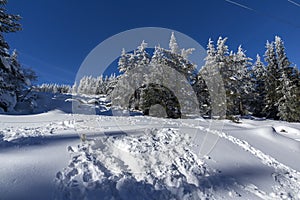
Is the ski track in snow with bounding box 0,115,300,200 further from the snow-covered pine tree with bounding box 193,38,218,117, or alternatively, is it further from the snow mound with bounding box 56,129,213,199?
the snow-covered pine tree with bounding box 193,38,218,117

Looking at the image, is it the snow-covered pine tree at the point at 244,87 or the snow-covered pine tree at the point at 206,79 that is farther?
the snow-covered pine tree at the point at 244,87

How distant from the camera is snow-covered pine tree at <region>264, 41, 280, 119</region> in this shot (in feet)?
77.5

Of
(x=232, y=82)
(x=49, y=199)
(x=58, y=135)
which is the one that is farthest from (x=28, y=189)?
(x=232, y=82)

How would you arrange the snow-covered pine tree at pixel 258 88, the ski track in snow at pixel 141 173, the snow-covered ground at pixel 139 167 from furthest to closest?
the snow-covered pine tree at pixel 258 88 < the ski track in snow at pixel 141 173 < the snow-covered ground at pixel 139 167

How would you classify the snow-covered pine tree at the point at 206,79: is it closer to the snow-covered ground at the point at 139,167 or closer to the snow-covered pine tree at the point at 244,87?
the snow-covered pine tree at the point at 244,87

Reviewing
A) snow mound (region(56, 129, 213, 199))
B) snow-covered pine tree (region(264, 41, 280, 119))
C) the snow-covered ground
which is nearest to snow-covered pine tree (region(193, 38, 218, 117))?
snow-covered pine tree (region(264, 41, 280, 119))

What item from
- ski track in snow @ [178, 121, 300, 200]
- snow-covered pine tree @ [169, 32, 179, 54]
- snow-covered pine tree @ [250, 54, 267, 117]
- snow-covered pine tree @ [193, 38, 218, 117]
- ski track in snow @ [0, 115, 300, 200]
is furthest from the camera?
snow-covered pine tree @ [250, 54, 267, 117]

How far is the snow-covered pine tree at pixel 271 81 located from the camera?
23.6m

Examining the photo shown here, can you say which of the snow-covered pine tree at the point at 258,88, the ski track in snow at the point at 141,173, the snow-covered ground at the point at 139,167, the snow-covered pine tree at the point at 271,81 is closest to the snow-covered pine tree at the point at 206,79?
the snow-covered pine tree at the point at 271,81

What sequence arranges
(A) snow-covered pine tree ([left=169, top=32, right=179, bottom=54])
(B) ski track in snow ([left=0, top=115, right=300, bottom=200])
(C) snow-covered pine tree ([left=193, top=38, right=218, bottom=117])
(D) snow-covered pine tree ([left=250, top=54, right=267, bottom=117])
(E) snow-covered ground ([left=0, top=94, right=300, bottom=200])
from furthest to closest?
(D) snow-covered pine tree ([left=250, top=54, right=267, bottom=117]) → (A) snow-covered pine tree ([left=169, top=32, right=179, bottom=54]) → (C) snow-covered pine tree ([left=193, top=38, right=218, bottom=117]) → (B) ski track in snow ([left=0, top=115, right=300, bottom=200]) → (E) snow-covered ground ([left=0, top=94, right=300, bottom=200])

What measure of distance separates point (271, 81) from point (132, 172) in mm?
26828

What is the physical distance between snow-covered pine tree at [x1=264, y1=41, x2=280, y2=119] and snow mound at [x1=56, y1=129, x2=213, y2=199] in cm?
2387

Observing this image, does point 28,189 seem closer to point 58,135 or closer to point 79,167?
point 79,167

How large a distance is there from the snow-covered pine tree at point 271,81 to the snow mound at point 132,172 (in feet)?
78.3
